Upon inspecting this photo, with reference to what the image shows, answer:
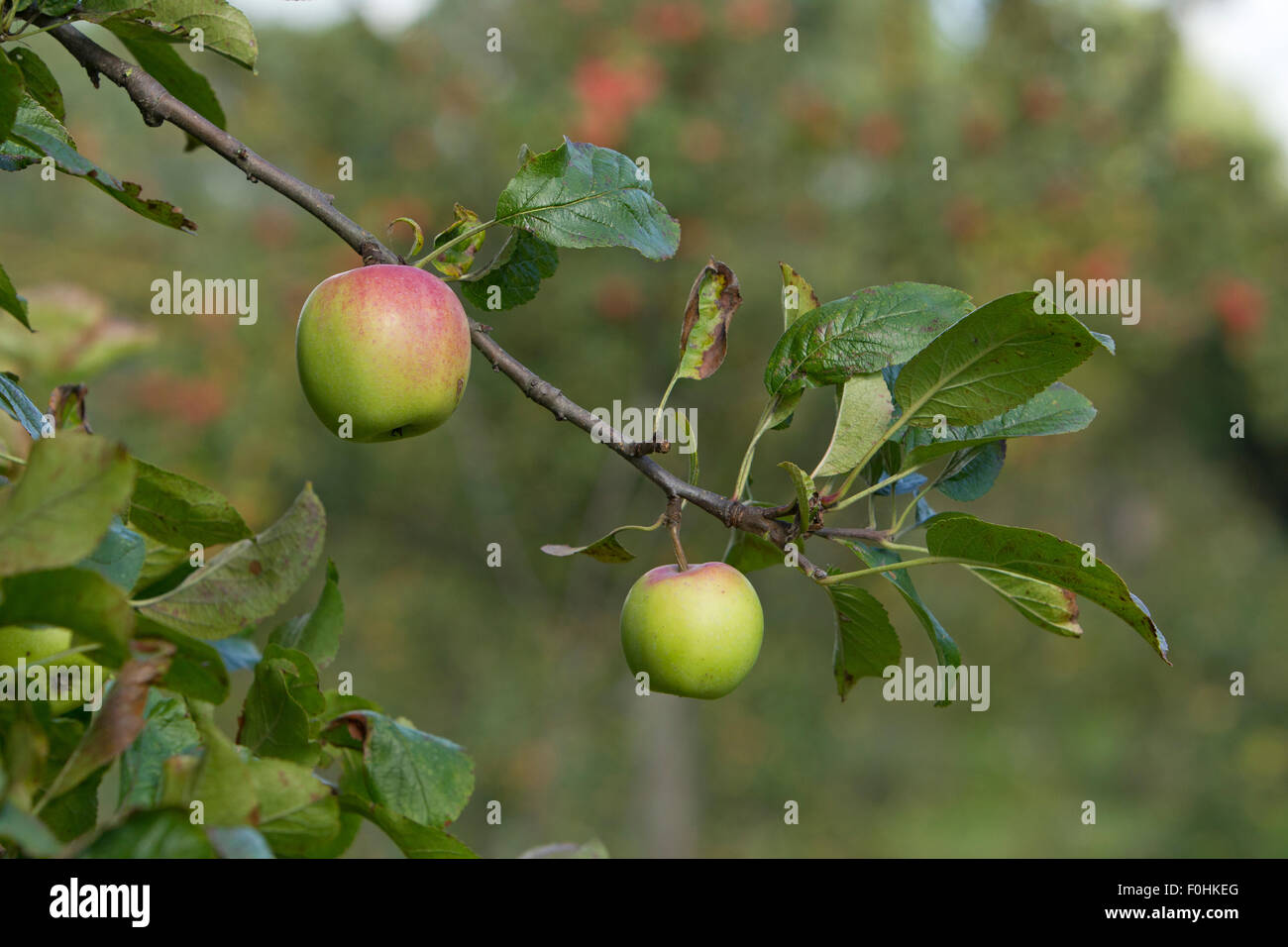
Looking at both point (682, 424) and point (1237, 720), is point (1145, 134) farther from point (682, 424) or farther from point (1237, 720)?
point (682, 424)

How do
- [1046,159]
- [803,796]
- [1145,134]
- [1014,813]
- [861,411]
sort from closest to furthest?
1. [861,411]
2. [1046,159]
3. [1145,134]
4. [803,796]
5. [1014,813]

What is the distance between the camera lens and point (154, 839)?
18.1 inches

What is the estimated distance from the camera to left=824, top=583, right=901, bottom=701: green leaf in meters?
Result: 0.87

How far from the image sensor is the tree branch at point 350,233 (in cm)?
79

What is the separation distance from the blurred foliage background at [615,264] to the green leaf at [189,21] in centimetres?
237

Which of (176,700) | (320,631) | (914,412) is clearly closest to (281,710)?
(176,700)

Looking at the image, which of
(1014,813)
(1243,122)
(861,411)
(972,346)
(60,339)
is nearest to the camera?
(972,346)

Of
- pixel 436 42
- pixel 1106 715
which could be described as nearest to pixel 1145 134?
pixel 436 42

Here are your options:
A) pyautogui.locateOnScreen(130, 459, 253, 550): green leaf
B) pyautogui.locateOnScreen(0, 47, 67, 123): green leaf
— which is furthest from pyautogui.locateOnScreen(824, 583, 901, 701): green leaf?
pyautogui.locateOnScreen(0, 47, 67, 123): green leaf

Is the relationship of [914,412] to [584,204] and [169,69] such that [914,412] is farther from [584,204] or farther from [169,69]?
[169,69]

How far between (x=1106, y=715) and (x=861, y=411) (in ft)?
22.7

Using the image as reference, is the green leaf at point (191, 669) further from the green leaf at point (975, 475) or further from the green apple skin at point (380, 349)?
the green leaf at point (975, 475)

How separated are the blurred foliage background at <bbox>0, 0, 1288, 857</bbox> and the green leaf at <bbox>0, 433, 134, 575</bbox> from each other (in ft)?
9.20

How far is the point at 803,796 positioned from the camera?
588 cm
